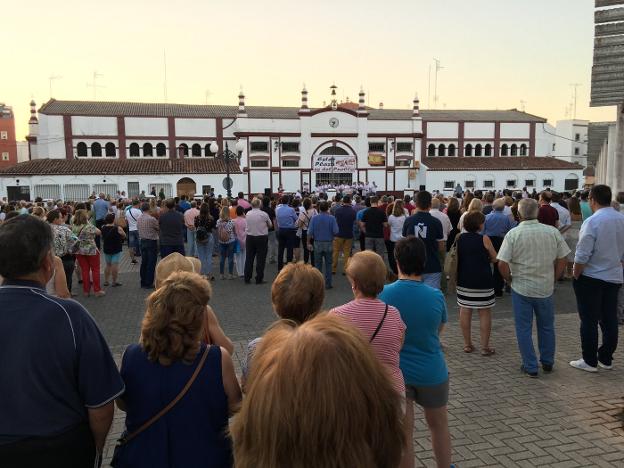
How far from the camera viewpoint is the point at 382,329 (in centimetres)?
325

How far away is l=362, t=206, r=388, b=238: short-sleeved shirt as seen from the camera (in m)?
11.2

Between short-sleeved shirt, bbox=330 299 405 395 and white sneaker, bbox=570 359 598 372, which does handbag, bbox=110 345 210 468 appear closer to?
short-sleeved shirt, bbox=330 299 405 395

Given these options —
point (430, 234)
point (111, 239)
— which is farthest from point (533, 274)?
point (111, 239)

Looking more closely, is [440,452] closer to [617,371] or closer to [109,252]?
[617,371]

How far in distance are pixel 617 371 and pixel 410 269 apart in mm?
3720

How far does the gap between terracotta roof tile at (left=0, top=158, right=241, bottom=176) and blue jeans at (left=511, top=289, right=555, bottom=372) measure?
35455mm

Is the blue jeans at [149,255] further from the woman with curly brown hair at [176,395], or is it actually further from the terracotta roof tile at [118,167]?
the terracotta roof tile at [118,167]

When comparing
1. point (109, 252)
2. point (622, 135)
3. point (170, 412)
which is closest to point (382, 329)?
point (170, 412)

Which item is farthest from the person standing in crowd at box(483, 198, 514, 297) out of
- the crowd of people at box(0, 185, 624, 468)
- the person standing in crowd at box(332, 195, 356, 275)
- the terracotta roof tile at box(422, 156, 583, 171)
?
the terracotta roof tile at box(422, 156, 583, 171)

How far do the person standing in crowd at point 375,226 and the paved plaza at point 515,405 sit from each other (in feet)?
11.2

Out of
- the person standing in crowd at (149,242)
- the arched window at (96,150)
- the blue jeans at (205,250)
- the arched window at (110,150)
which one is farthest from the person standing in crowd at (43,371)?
the arched window at (96,150)

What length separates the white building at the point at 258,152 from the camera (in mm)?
38000

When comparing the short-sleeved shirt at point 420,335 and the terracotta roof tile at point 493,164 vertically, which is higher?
the terracotta roof tile at point 493,164

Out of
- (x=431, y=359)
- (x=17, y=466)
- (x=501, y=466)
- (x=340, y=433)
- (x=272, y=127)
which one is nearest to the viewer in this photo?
(x=340, y=433)
